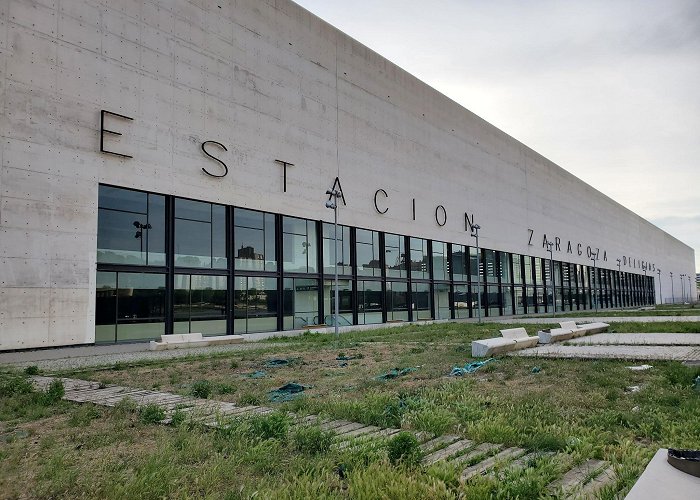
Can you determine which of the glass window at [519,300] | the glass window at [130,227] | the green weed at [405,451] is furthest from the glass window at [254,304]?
the glass window at [519,300]

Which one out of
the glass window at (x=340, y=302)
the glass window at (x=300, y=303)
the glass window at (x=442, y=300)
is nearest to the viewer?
the glass window at (x=300, y=303)

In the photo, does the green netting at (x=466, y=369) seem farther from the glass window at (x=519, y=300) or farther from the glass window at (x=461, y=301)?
the glass window at (x=519, y=300)

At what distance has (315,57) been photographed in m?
33.9

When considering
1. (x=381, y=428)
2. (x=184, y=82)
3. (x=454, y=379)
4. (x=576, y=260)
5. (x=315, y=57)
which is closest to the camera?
(x=381, y=428)

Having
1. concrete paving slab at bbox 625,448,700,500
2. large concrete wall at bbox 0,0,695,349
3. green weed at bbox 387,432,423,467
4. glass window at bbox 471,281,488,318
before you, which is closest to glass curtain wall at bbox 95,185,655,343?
large concrete wall at bbox 0,0,695,349

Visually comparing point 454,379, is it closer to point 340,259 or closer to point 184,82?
point 184,82

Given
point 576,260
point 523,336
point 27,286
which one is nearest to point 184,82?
point 27,286

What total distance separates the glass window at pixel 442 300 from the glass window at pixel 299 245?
1583 cm

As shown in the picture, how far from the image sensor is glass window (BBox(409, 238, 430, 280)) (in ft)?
137

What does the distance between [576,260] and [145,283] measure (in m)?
69.4

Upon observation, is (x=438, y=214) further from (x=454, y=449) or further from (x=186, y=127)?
(x=454, y=449)

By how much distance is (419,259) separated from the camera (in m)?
42.6

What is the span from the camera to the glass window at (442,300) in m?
44.4

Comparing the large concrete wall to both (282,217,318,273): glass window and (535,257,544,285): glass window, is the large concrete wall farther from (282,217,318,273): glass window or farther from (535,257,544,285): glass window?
(535,257,544,285): glass window
